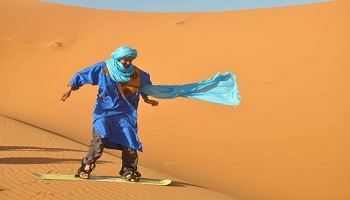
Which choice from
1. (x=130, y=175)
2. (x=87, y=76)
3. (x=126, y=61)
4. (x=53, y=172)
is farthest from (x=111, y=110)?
(x=53, y=172)

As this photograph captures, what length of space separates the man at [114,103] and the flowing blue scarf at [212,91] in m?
0.61

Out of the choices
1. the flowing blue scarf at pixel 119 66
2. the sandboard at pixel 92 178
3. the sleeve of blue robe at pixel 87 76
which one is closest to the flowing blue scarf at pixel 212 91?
the flowing blue scarf at pixel 119 66

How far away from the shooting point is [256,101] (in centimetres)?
1688

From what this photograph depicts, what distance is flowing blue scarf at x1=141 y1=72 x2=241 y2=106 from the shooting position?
22.6ft

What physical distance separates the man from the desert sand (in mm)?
466

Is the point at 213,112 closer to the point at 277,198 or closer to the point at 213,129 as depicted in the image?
the point at 213,129

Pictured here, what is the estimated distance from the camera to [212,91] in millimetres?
7047

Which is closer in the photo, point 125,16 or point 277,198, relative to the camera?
point 277,198

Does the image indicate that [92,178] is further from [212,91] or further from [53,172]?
[212,91]

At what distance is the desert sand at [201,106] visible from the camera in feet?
29.8

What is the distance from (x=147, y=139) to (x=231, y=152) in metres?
2.65

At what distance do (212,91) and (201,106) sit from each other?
10.1m

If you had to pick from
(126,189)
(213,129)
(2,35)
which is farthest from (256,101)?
(2,35)

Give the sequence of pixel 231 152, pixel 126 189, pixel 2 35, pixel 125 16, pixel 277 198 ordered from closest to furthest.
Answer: pixel 126 189 → pixel 277 198 → pixel 231 152 → pixel 2 35 → pixel 125 16
